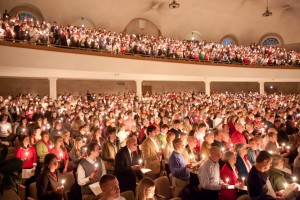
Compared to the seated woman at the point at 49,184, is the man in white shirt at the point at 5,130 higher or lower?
higher

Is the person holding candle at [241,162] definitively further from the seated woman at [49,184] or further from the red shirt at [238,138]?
the seated woman at [49,184]

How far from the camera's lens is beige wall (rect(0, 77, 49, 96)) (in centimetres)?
1775

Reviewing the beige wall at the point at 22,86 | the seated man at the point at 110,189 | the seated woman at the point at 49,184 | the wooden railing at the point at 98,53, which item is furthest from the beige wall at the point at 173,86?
the seated man at the point at 110,189

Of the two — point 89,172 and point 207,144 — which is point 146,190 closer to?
point 89,172

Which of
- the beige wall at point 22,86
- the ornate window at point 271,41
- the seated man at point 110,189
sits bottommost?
the seated man at point 110,189

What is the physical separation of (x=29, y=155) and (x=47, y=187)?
1863 mm

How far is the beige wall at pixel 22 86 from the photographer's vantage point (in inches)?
699

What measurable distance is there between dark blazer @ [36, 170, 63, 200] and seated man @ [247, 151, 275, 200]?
8.28ft

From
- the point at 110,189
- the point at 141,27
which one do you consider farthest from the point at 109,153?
the point at 141,27

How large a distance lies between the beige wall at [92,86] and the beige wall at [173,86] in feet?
6.06

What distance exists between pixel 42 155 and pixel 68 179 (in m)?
1.14

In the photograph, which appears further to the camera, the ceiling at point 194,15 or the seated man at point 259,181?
the ceiling at point 194,15

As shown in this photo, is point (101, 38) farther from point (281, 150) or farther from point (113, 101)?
point (281, 150)

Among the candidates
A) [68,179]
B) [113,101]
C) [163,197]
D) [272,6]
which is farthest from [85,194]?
[272,6]
